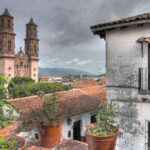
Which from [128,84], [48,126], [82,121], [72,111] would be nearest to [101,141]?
[48,126]

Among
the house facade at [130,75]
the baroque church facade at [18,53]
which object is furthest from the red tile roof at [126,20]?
the baroque church facade at [18,53]

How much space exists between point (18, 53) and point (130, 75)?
170ft

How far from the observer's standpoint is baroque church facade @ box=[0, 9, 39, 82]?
44.1 m

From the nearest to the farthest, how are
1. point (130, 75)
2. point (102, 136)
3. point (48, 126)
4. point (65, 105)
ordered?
point (102, 136)
point (48, 126)
point (130, 75)
point (65, 105)

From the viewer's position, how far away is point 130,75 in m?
4.80

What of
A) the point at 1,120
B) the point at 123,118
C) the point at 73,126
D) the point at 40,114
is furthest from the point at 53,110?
the point at 73,126

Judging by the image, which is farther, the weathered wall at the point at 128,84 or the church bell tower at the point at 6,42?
the church bell tower at the point at 6,42

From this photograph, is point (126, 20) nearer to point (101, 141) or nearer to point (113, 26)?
point (113, 26)

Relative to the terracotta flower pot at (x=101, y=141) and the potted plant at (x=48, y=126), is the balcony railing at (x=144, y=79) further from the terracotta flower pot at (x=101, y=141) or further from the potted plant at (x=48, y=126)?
the potted plant at (x=48, y=126)

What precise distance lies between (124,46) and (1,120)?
168 inches

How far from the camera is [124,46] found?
4926 millimetres

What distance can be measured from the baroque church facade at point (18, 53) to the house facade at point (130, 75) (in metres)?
42.5

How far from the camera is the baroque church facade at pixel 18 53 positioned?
44.1m

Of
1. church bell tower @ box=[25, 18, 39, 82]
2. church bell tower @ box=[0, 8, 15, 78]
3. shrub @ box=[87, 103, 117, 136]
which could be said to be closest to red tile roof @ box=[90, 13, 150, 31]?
shrub @ box=[87, 103, 117, 136]
